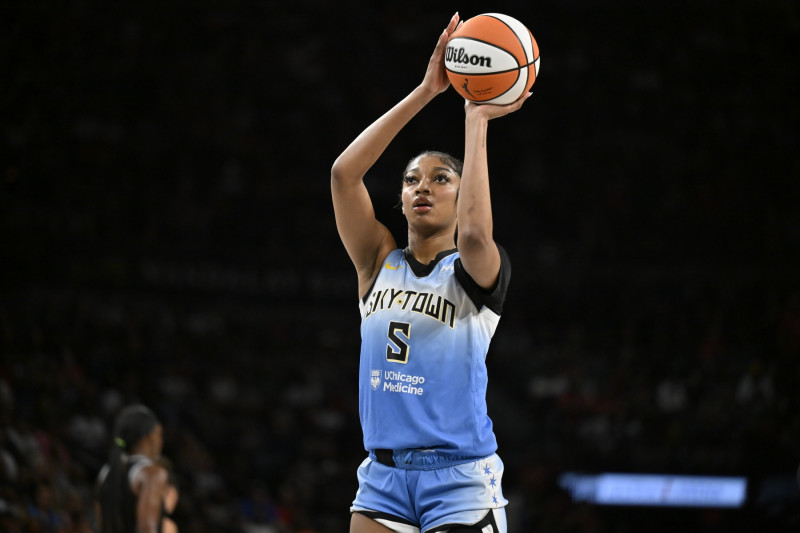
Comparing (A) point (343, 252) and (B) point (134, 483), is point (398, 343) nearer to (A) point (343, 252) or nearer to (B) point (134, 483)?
(B) point (134, 483)

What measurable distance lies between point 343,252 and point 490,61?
11.9 metres

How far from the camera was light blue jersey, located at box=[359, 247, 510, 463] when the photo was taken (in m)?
3.31

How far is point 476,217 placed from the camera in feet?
10.8

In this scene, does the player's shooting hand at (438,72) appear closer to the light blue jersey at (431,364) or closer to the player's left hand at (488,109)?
the player's left hand at (488,109)

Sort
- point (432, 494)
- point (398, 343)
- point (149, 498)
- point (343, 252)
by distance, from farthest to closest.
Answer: point (343, 252), point (149, 498), point (398, 343), point (432, 494)

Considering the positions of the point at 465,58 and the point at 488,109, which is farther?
the point at 465,58

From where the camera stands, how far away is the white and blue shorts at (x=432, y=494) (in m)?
3.24

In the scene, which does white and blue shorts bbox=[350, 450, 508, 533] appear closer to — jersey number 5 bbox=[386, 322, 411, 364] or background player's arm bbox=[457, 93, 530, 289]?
jersey number 5 bbox=[386, 322, 411, 364]

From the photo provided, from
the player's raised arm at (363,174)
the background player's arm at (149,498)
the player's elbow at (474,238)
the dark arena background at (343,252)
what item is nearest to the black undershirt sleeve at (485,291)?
the player's elbow at (474,238)

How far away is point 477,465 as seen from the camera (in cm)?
334

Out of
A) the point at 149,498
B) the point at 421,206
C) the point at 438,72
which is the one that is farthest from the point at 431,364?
the point at 149,498

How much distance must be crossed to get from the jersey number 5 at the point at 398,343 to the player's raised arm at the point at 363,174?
34 cm

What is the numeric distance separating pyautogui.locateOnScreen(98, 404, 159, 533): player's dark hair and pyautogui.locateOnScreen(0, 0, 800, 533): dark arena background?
3096mm

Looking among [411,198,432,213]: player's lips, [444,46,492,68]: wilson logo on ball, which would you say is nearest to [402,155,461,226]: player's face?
[411,198,432,213]: player's lips
